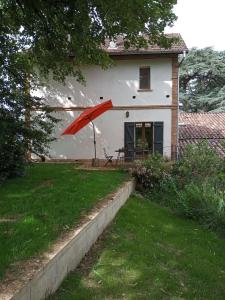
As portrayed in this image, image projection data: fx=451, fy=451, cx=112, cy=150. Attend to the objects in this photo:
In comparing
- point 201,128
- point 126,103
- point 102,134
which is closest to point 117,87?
point 126,103

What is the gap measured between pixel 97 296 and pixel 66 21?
9187mm

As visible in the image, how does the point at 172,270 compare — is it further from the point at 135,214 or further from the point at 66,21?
the point at 66,21

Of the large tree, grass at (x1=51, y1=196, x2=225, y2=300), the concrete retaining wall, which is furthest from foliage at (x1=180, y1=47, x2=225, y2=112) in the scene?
the concrete retaining wall

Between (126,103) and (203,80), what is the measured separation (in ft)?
68.7

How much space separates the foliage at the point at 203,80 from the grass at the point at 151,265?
30.9 m

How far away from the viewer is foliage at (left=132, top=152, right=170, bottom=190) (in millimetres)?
16641

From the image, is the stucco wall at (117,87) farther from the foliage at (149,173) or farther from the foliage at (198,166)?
the foliage at (149,173)

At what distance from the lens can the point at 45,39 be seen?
14.9 m

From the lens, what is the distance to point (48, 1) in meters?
12.8

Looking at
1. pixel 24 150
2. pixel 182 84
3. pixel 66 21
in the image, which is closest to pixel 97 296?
pixel 66 21

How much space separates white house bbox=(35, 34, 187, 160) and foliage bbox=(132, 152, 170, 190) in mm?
5388

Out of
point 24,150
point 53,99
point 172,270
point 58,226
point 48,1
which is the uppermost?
point 48,1

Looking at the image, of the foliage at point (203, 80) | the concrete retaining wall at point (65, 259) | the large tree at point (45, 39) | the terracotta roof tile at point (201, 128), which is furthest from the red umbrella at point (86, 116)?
the foliage at point (203, 80)

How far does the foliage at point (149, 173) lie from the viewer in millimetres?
16641
